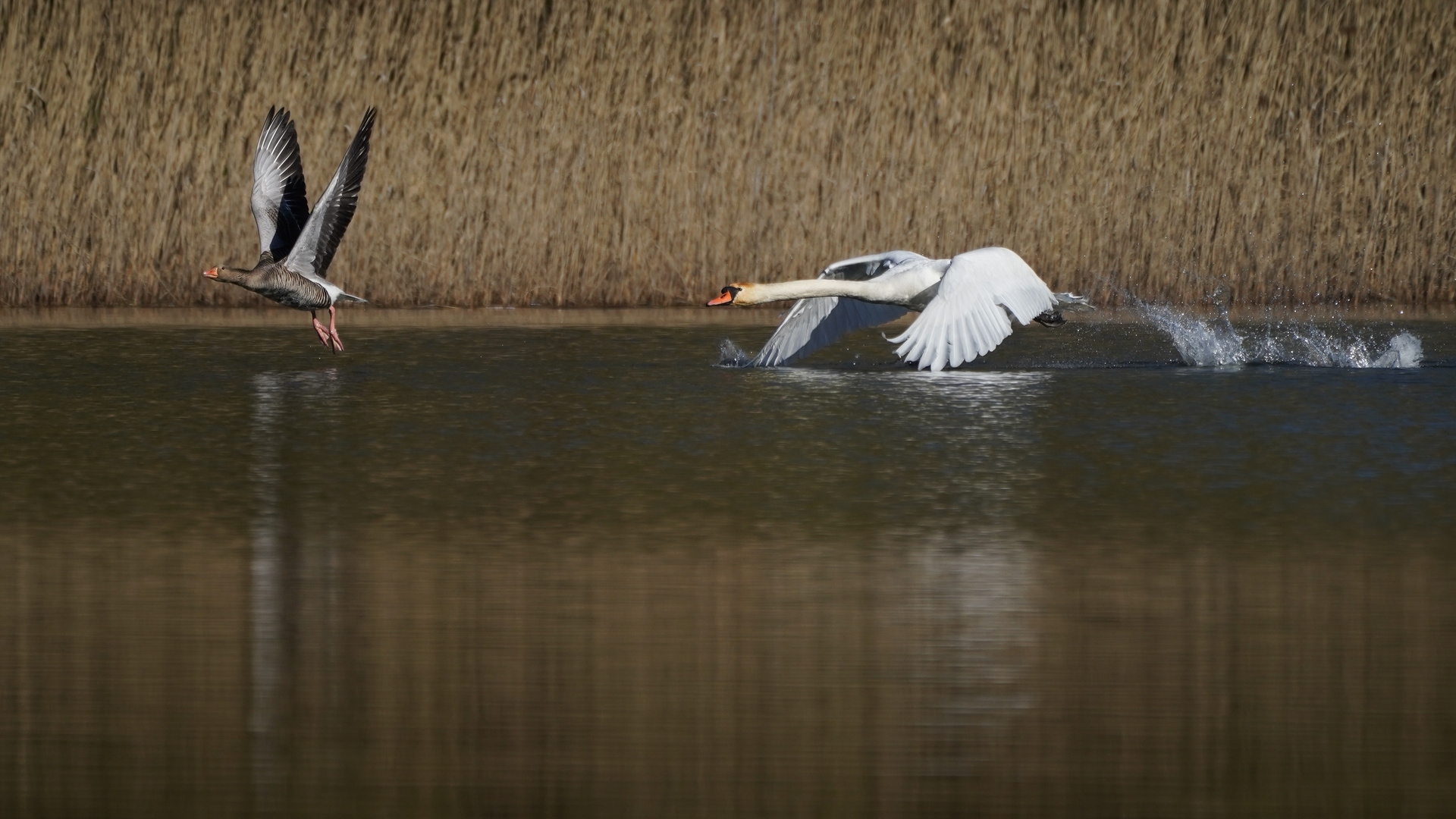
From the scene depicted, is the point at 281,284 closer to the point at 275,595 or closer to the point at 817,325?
the point at 817,325

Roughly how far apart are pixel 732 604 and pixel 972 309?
5.63 m

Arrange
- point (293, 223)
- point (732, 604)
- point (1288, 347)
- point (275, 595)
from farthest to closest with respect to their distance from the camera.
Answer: point (293, 223)
point (1288, 347)
point (275, 595)
point (732, 604)

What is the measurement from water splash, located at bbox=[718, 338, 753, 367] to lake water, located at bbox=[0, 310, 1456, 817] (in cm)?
172

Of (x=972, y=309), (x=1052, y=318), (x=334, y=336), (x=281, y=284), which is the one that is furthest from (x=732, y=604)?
(x=281, y=284)

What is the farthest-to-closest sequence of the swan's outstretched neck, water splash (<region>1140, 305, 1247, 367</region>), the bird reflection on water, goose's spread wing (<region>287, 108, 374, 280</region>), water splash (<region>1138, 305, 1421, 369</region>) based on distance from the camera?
goose's spread wing (<region>287, 108, 374, 280</region>) → water splash (<region>1140, 305, 1247, 367</region>) → water splash (<region>1138, 305, 1421, 369</region>) → the swan's outstretched neck → the bird reflection on water

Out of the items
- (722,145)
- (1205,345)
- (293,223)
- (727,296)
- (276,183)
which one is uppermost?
(722,145)

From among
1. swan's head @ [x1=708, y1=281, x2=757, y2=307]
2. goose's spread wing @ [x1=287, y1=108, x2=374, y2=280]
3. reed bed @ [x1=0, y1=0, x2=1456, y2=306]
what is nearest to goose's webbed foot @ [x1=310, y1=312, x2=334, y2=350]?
goose's spread wing @ [x1=287, y1=108, x2=374, y2=280]

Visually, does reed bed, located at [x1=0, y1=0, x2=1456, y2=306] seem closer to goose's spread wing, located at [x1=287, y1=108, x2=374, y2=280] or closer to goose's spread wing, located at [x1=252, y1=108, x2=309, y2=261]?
goose's spread wing, located at [x1=252, y1=108, x2=309, y2=261]

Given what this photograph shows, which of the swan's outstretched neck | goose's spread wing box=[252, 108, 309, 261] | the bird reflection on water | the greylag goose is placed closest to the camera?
the bird reflection on water

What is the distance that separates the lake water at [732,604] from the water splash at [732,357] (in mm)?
1722

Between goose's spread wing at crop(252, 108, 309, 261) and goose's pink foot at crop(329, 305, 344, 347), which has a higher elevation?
goose's spread wing at crop(252, 108, 309, 261)

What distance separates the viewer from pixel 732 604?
542 cm

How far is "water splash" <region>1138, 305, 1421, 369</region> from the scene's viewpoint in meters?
12.0

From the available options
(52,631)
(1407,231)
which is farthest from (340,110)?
(52,631)
